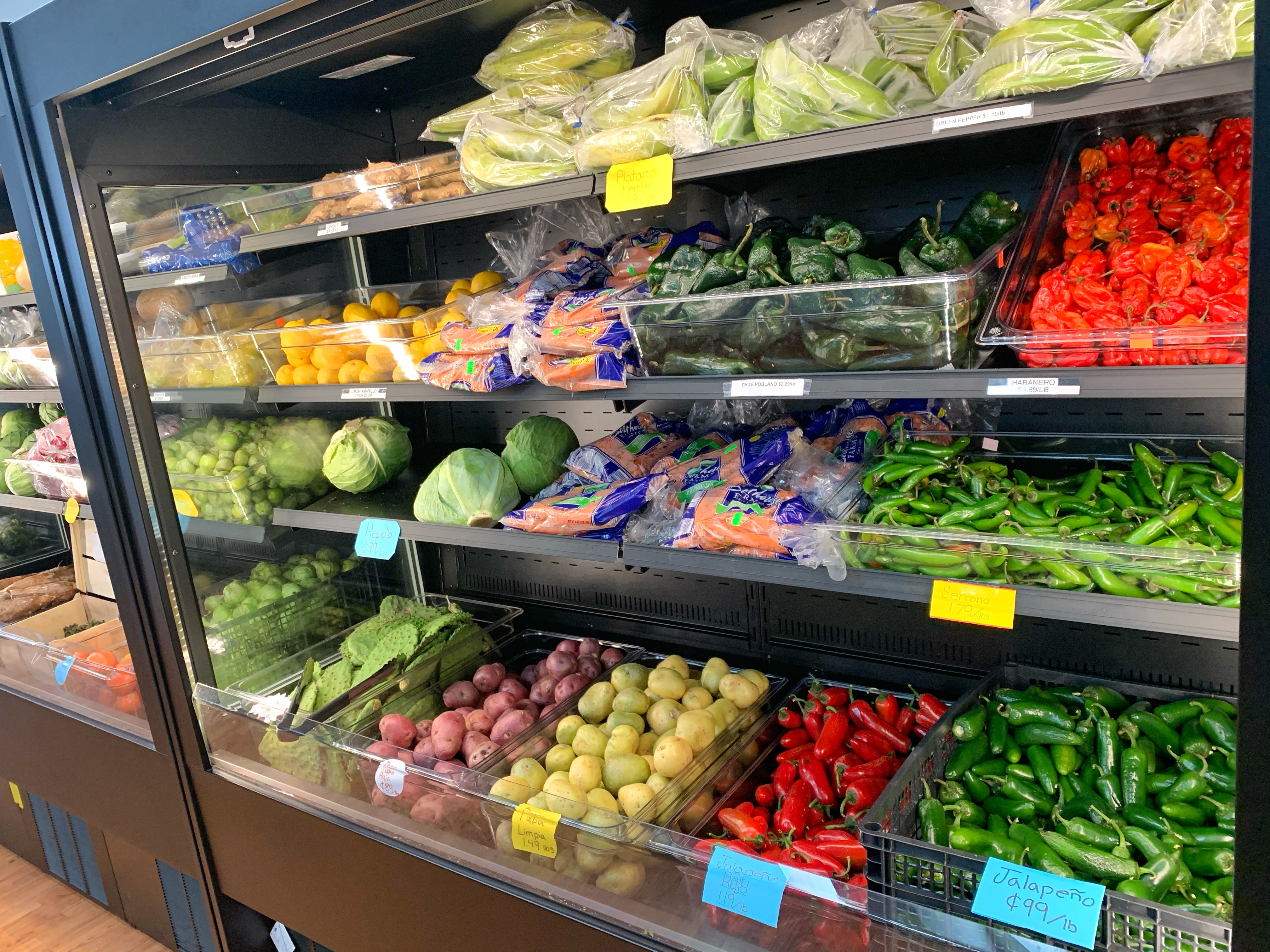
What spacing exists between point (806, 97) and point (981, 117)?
0.98 feet

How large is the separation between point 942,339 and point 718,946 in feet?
3.68

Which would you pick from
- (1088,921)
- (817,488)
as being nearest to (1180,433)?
(817,488)

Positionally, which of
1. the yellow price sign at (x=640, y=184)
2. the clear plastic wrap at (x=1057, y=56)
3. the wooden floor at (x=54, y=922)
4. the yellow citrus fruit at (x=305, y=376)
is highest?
the clear plastic wrap at (x=1057, y=56)

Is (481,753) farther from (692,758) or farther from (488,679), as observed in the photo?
(692,758)

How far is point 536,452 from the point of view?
217 centimetres

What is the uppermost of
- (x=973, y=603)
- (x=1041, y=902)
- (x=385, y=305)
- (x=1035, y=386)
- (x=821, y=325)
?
(x=385, y=305)

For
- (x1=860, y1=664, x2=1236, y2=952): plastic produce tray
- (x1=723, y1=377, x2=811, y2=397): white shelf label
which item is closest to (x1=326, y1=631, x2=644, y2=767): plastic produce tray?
(x1=860, y1=664, x2=1236, y2=952): plastic produce tray

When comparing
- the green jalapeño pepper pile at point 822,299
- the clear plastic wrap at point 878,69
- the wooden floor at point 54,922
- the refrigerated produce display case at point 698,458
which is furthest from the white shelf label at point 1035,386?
the wooden floor at point 54,922

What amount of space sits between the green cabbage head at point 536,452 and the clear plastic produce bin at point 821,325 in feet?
1.90

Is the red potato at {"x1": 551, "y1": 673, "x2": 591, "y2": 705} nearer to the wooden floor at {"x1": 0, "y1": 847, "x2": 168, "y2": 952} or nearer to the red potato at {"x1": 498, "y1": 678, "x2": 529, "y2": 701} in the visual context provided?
the red potato at {"x1": 498, "y1": 678, "x2": 529, "y2": 701}

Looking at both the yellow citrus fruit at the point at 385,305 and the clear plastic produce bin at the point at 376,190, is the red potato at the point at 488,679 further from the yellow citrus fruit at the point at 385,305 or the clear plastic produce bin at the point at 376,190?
the clear plastic produce bin at the point at 376,190

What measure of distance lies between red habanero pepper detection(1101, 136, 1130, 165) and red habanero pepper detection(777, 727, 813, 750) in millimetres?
1276

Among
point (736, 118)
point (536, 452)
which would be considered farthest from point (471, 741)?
point (736, 118)

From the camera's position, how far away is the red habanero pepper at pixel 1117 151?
1492 millimetres
